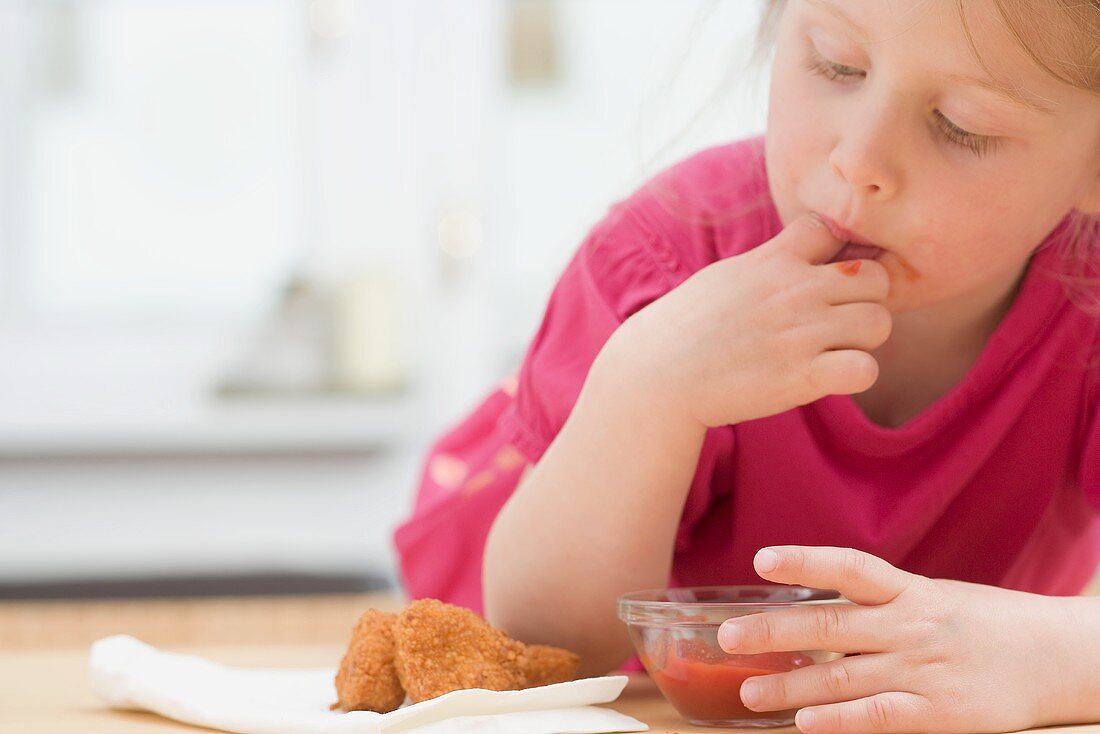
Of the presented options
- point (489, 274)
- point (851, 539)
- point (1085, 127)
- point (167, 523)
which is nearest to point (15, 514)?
point (167, 523)

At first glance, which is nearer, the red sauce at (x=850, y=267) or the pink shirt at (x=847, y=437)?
the red sauce at (x=850, y=267)

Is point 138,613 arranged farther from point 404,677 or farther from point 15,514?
point 404,677

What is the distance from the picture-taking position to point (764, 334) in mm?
680

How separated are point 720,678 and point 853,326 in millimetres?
221

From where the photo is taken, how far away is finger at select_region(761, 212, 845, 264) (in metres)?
0.71

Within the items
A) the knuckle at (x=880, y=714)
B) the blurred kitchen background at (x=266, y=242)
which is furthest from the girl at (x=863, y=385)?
the blurred kitchen background at (x=266, y=242)

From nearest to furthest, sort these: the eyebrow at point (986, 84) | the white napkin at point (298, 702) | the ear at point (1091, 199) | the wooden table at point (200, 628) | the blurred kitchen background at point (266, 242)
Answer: the white napkin at point (298, 702), the eyebrow at point (986, 84), the ear at point (1091, 199), the wooden table at point (200, 628), the blurred kitchen background at point (266, 242)

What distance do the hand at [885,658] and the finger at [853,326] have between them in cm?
15

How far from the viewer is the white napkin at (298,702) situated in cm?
52

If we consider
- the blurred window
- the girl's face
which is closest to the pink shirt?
the girl's face

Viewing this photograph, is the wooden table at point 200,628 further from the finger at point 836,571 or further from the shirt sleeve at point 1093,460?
the shirt sleeve at point 1093,460

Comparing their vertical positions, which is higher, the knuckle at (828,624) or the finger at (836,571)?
the finger at (836,571)

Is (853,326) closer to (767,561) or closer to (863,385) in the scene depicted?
(863,385)

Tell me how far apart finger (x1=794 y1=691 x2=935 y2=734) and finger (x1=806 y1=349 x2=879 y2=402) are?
179 mm
